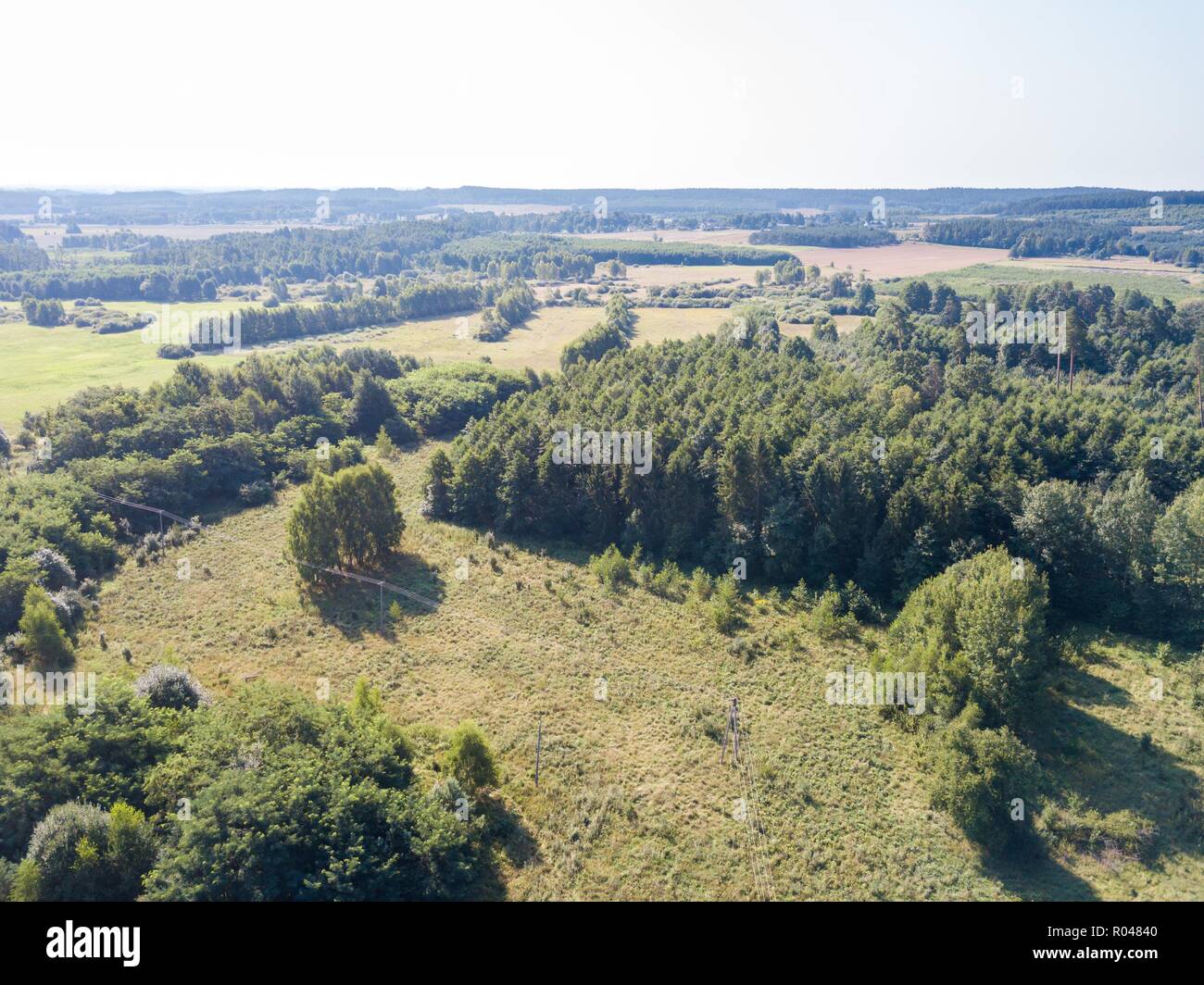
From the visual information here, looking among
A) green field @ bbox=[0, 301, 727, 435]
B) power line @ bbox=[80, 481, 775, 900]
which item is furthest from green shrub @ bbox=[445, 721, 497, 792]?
green field @ bbox=[0, 301, 727, 435]

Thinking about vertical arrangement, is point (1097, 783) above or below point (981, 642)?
below

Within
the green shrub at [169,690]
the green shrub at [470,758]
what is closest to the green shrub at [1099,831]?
the green shrub at [470,758]

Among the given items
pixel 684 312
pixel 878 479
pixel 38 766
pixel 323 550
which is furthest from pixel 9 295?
pixel 878 479

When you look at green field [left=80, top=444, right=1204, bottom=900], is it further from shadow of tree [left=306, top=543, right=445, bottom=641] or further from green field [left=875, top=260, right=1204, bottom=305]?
green field [left=875, top=260, right=1204, bottom=305]

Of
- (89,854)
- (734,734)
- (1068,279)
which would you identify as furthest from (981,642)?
(1068,279)

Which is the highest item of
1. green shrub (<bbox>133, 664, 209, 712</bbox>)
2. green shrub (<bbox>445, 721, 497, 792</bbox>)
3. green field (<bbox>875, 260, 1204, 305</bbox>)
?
green field (<bbox>875, 260, 1204, 305</bbox>)

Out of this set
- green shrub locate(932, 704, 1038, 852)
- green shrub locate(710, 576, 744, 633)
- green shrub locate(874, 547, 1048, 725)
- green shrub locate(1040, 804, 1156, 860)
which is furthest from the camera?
green shrub locate(710, 576, 744, 633)

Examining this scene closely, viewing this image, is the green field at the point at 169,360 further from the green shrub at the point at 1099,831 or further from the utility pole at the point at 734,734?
the green shrub at the point at 1099,831

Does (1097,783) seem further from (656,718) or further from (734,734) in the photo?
(656,718)
